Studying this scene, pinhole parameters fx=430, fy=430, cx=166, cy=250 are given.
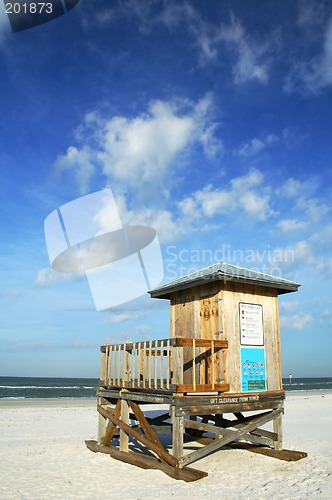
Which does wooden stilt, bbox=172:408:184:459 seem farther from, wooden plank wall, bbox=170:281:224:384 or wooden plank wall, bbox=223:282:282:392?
wooden plank wall, bbox=223:282:282:392

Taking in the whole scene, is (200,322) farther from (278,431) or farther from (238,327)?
(278,431)

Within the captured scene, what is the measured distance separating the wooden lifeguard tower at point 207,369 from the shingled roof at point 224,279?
0.03m

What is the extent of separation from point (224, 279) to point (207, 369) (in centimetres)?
219

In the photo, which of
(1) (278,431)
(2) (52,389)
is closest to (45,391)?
(2) (52,389)

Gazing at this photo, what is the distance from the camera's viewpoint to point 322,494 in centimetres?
783

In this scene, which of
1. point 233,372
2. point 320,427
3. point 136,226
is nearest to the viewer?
point 233,372

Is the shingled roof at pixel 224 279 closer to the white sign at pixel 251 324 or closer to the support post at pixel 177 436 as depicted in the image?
the white sign at pixel 251 324

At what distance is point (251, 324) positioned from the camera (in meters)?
10.7

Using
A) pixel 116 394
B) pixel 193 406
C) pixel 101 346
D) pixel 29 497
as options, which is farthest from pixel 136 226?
pixel 29 497

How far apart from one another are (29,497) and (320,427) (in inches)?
539

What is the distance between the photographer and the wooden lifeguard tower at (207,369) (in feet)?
30.4

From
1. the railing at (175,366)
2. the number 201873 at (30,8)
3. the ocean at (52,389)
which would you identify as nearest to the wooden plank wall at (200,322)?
the railing at (175,366)

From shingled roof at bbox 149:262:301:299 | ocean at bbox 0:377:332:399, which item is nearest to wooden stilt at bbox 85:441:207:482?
shingled roof at bbox 149:262:301:299

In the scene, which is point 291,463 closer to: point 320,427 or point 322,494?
point 322,494
